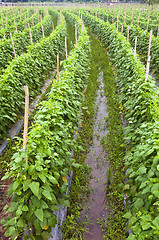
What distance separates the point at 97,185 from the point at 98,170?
0.43 metres

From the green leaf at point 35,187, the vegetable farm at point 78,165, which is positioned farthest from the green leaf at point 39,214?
the green leaf at point 35,187

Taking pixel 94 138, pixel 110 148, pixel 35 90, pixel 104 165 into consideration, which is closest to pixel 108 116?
pixel 94 138

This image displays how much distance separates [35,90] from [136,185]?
5.39m

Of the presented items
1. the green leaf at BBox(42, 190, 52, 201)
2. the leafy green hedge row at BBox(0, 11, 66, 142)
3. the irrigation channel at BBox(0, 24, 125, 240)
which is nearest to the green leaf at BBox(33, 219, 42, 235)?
the green leaf at BBox(42, 190, 52, 201)

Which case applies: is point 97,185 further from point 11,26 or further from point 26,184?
point 11,26

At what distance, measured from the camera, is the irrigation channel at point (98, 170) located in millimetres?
3646

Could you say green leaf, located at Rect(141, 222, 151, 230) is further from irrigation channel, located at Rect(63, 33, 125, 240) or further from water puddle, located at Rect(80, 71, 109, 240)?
water puddle, located at Rect(80, 71, 109, 240)

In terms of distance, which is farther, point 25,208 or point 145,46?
point 145,46

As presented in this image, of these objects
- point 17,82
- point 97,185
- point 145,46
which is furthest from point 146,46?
point 97,185

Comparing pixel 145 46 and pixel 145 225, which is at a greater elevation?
pixel 145 46

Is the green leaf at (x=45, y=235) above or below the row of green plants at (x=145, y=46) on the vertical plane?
below

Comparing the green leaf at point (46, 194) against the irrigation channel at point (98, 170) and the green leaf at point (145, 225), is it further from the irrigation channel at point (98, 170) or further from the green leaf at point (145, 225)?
the green leaf at point (145, 225)

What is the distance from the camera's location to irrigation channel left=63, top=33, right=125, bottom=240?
3646 millimetres

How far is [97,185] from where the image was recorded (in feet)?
15.0
